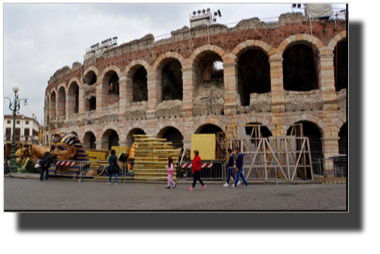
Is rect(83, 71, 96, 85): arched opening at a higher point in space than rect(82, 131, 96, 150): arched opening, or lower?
higher

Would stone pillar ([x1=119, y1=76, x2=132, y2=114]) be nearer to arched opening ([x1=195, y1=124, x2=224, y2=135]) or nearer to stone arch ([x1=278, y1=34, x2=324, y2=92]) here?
arched opening ([x1=195, y1=124, x2=224, y2=135])

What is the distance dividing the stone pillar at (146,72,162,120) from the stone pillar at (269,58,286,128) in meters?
7.87

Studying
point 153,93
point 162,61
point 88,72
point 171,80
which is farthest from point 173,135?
point 88,72

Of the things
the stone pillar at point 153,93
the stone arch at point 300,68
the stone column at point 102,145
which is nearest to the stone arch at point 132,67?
the stone pillar at point 153,93

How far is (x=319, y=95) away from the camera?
16.5 m

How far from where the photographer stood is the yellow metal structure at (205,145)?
13898 mm

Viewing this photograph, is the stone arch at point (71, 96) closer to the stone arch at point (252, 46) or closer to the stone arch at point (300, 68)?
the stone arch at point (252, 46)

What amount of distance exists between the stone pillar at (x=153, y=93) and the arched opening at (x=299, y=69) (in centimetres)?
943

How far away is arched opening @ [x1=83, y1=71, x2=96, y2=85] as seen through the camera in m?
24.4

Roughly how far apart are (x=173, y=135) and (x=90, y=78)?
10.2 meters

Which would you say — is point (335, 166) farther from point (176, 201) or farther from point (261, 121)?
point (176, 201)

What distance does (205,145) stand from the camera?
1405cm

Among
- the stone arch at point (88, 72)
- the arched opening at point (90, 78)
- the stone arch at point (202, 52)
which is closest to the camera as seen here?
the stone arch at point (202, 52)

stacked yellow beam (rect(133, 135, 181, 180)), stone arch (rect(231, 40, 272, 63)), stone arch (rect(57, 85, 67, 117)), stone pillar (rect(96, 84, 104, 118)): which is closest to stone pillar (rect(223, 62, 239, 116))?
stone arch (rect(231, 40, 272, 63))
